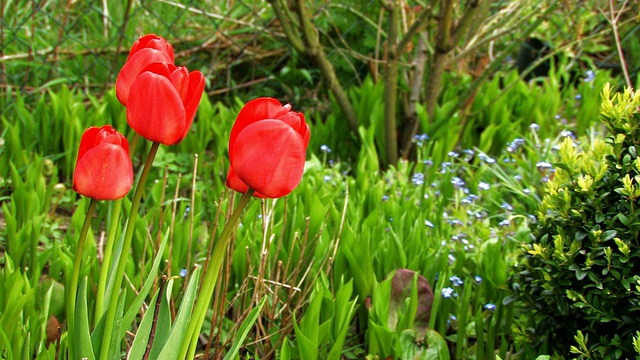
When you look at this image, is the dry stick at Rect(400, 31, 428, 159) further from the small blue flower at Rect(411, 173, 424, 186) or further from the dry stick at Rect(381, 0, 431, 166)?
the small blue flower at Rect(411, 173, 424, 186)

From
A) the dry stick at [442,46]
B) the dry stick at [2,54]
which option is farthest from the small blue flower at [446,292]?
the dry stick at [2,54]

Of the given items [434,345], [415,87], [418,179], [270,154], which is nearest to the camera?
[270,154]

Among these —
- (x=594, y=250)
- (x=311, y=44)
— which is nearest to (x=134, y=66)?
(x=594, y=250)

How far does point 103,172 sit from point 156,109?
0.12 meters

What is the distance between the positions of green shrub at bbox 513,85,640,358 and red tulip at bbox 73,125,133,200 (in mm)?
930

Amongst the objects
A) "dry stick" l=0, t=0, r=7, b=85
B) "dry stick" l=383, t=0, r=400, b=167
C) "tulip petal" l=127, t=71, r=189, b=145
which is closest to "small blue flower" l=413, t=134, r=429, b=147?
"dry stick" l=383, t=0, r=400, b=167

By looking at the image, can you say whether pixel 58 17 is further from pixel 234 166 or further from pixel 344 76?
pixel 234 166

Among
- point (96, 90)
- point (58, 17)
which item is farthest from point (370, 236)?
point (58, 17)

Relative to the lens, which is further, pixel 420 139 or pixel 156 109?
pixel 420 139

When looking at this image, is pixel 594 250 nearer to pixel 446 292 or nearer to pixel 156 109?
→ pixel 446 292

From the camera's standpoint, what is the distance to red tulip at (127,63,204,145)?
1.03m

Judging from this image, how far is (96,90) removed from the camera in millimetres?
3781

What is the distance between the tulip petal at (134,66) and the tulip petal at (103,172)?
0.12 m

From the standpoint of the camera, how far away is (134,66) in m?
1.15
